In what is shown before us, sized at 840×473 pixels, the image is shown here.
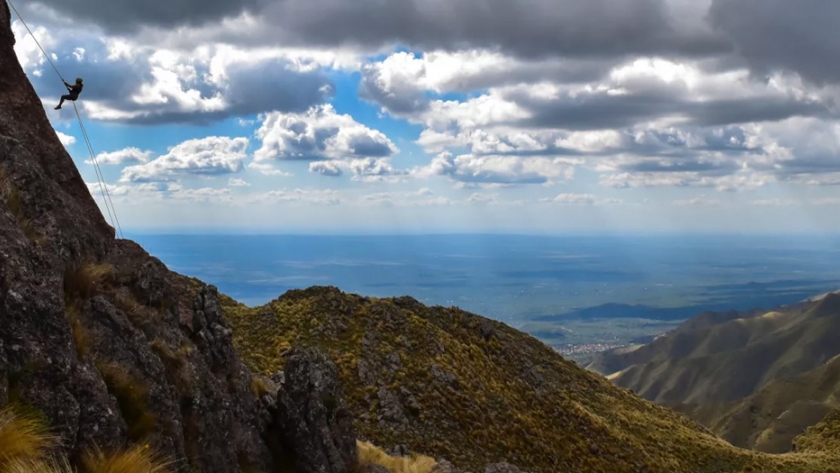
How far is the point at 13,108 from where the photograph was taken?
14336 millimetres

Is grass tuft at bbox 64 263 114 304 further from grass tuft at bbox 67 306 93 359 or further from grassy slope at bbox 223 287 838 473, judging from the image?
grassy slope at bbox 223 287 838 473

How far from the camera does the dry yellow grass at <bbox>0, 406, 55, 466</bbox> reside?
7406 mm

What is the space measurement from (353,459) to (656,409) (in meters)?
58.7

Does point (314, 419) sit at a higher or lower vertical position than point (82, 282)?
lower

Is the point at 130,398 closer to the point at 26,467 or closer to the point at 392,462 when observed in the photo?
Answer: the point at 26,467

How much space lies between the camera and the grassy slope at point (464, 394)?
3475 centimetres

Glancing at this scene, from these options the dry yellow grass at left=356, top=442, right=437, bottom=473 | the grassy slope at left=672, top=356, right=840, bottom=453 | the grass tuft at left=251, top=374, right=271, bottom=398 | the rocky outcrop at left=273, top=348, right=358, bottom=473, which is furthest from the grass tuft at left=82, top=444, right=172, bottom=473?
Result: the grassy slope at left=672, top=356, right=840, bottom=453

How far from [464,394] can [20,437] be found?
33060mm

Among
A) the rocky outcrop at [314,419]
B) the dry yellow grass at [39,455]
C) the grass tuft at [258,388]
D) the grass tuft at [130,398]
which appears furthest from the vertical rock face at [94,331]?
the rocky outcrop at [314,419]

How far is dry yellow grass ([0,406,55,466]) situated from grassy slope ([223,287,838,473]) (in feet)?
80.1

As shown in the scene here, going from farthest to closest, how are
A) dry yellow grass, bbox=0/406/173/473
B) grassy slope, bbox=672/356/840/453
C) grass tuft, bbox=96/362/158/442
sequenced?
grassy slope, bbox=672/356/840/453 < grass tuft, bbox=96/362/158/442 < dry yellow grass, bbox=0/406/173/473

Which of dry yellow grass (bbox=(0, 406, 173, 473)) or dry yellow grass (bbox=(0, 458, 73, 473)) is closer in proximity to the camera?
dry yellow grass (bbox=(0, 458, 73, 473))

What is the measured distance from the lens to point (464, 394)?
127 feet

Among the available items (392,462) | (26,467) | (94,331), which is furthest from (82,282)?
(392,462)
